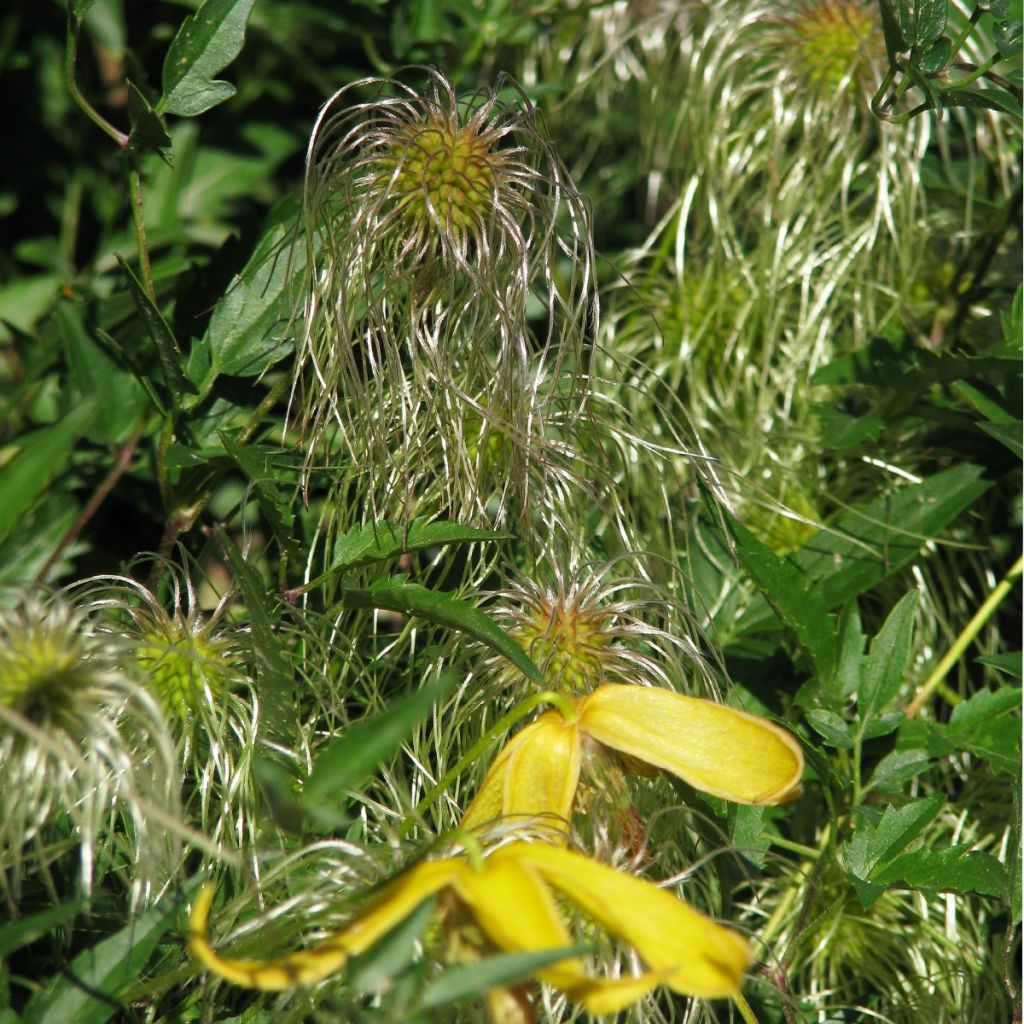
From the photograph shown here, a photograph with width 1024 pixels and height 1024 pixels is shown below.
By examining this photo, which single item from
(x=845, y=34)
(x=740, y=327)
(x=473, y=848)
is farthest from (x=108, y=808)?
(x=845, y=34)

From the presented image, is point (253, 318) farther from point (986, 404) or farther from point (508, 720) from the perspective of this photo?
point (986, 404)

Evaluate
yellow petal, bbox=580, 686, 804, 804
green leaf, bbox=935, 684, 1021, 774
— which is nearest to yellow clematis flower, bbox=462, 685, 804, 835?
yellow petal, bbox=580, 686, 804, 804

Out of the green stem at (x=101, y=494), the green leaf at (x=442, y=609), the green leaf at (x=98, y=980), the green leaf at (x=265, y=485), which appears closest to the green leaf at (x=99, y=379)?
the green stem at (x=101, y=494)

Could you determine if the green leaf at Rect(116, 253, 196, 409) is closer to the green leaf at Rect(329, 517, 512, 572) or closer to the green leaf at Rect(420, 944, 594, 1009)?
the green leaf at Rect(329, 517, 512, 572)

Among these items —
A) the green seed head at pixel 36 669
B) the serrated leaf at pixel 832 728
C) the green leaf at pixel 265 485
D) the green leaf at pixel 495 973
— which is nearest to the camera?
the green leaf at pixel 495 973

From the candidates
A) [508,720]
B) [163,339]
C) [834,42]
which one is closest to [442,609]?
[508,720]

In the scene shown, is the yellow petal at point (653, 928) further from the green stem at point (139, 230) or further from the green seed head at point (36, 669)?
the green stem at point (139, 230)

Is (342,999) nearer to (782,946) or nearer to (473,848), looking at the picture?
(473,848)
